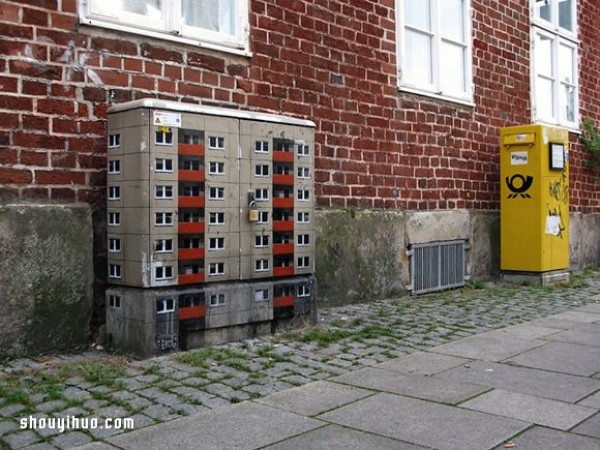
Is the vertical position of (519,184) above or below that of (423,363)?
above

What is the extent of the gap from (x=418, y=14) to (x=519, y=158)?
8.21 ft

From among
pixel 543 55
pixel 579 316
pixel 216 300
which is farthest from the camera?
pixel 543 55

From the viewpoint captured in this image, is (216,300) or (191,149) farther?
(216,300)

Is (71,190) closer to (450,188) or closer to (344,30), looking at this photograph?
(344,30)

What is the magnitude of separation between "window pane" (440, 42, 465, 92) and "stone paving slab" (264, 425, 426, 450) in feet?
22.3

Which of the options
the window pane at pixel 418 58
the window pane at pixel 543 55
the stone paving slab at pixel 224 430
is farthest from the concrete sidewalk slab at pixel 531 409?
the window pane at pixel 543 55

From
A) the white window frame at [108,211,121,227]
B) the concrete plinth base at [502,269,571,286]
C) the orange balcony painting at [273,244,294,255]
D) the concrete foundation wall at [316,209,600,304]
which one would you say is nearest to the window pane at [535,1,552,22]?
the concrete foundation wall at [316,209,600,304]

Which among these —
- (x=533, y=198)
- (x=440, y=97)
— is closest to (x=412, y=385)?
(x=440, y=97)

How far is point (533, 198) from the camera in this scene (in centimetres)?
949

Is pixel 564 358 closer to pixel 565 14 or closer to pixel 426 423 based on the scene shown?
pixel 426 423

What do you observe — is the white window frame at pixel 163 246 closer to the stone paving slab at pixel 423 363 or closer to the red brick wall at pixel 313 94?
the red brick wall at pixel 313 94

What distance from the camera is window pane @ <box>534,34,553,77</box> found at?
11.4 metres

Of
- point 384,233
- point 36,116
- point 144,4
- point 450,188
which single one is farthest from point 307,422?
point 450,188

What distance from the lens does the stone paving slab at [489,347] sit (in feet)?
17.4
